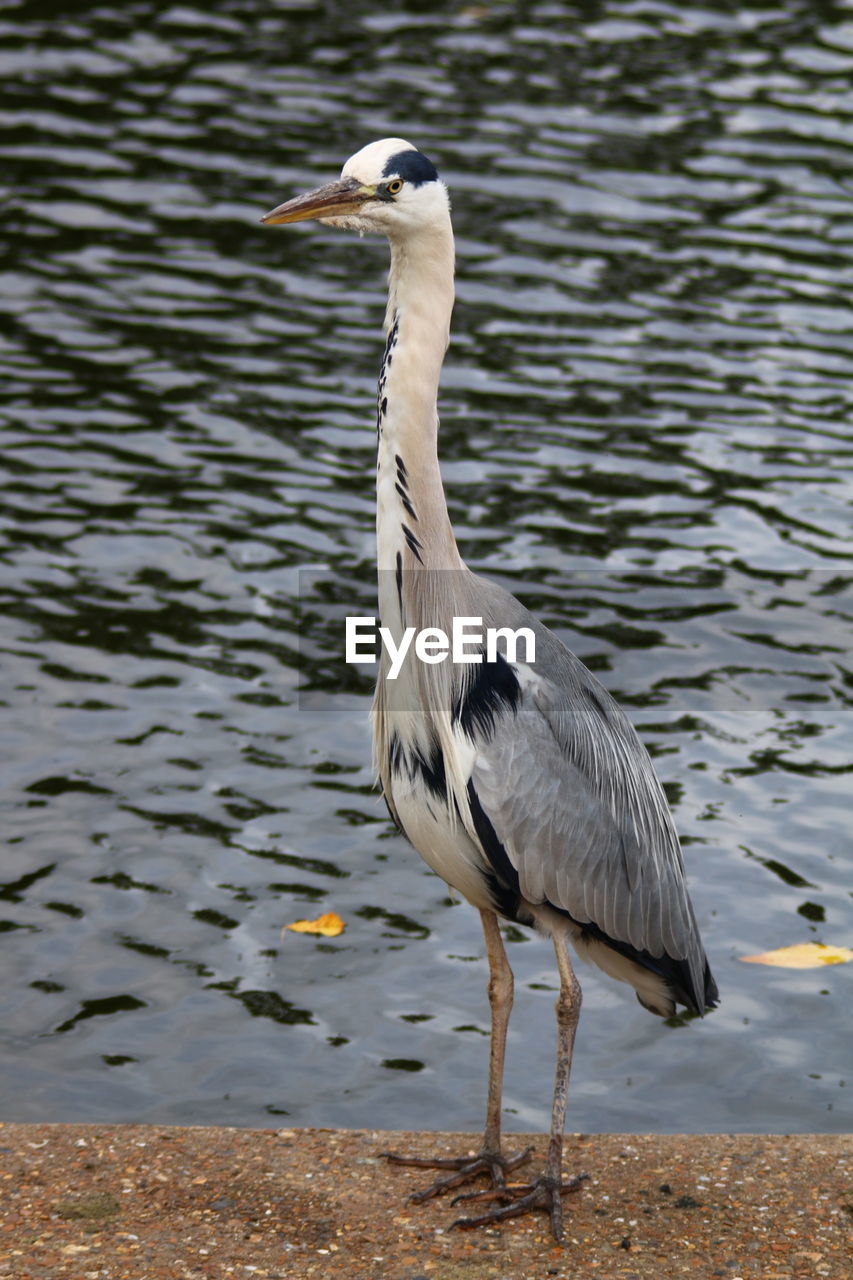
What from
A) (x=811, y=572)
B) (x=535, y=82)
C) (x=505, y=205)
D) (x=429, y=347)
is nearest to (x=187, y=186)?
(x=505, y=205)

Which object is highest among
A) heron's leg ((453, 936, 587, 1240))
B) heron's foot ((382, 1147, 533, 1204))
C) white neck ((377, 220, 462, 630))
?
white neck ((377, 220, 462, 630))

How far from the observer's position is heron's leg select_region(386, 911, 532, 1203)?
5.19 metres

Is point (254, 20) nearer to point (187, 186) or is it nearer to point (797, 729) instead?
point (187, 186)

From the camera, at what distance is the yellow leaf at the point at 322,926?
6992 mm

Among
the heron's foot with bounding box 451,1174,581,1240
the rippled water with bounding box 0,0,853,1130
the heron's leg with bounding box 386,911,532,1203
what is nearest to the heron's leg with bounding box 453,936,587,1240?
the heron's foot with bounding box 451,1174,581,1240

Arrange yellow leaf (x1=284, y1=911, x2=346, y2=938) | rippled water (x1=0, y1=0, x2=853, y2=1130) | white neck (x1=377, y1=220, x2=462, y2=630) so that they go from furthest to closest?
1. yellow leaf (x1=284, y1=911, x2=346, y2=938)
2. rippled water (x1=0, y1=0, x2=853, y2=1130)
3. white neck (x1=377, y1=220, x2=462, y2=630)

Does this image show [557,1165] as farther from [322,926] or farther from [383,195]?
[383,195]

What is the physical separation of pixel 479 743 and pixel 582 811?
403 millimetres

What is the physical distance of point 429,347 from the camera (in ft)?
16.3

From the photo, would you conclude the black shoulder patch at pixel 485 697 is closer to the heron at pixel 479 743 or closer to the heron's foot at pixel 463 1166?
the heron at pixel 479 743

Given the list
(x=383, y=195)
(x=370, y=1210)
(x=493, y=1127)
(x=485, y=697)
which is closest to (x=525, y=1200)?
(x=493, y=1127)

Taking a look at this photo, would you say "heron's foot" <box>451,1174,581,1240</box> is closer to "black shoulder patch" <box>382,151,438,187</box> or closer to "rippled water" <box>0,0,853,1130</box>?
"rippled water" <box>0,0,853,1130</box>

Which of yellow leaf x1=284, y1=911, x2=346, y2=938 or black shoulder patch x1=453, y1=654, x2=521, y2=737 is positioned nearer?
black shoulder patch x1=453, y1=654, x2=521, y2=737

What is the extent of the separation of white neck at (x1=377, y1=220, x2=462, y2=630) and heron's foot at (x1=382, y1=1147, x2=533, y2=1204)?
68.0 inches
